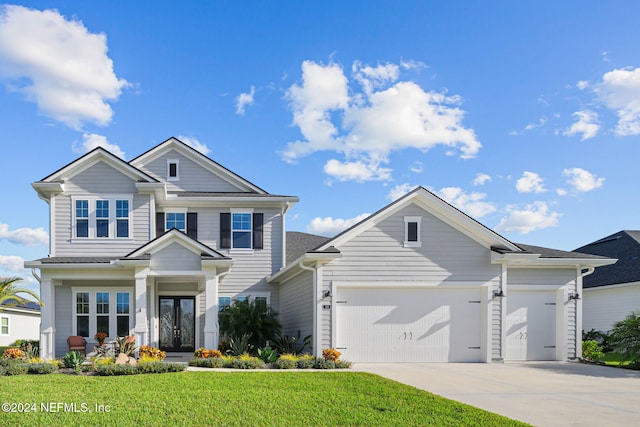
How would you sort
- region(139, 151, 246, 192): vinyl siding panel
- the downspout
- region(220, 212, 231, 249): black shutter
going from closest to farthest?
the downspout, region(220, 212, 231, 249): black shutter, region(139, 151, 246, 192): vinyl siding panel

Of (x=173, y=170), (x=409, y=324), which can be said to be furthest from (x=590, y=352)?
(x=173, y=170)

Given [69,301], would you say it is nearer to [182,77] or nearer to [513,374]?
[182,77]

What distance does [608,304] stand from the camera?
23.9m

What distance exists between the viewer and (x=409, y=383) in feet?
38.7

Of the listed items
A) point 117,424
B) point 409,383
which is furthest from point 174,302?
point 117,424

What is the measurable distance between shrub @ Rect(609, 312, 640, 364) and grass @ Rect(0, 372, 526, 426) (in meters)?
8.08

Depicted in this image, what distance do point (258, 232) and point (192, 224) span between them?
2.49 metres

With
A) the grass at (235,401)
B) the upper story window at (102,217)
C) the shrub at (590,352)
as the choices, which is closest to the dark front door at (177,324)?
the upper story window at (102,217)

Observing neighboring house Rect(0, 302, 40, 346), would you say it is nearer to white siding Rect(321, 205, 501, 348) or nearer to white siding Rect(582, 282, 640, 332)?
white siding Rect(321, 205, 501, 348)

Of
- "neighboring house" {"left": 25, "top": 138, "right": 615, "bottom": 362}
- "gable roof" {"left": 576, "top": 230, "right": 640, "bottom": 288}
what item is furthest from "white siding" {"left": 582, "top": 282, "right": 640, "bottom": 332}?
"neighboring house" {"left": 25, "top": 138, "right": 615, "bottom": 362}

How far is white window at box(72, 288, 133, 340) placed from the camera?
1900 centimetres

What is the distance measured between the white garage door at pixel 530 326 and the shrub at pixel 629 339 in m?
2.04

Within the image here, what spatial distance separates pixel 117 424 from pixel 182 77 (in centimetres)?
1225

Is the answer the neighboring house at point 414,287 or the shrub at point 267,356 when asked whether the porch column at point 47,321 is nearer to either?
the shrub at point 267,356
